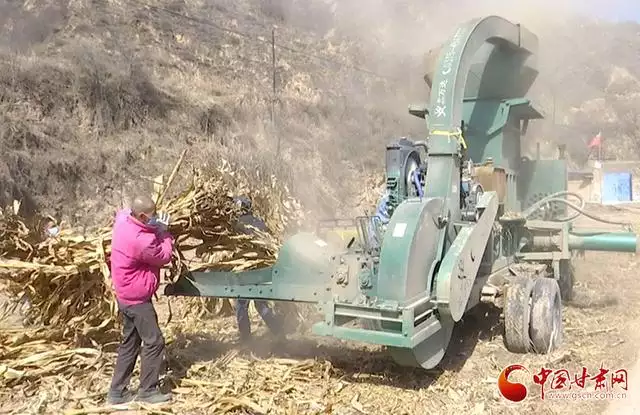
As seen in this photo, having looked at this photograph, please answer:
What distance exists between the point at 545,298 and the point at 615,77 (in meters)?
36.1

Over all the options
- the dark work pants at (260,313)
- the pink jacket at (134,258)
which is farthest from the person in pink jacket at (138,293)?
the dark work pants at (260,313)

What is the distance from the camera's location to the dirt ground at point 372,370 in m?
4.80

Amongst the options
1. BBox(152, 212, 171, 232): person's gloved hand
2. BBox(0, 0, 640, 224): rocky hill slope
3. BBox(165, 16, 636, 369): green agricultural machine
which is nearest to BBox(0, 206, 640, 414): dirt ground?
BBox(165, 16, 636, 369): green agricultural machine

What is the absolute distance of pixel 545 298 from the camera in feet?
19.2

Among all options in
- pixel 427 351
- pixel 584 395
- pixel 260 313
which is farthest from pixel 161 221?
pixel 584 395

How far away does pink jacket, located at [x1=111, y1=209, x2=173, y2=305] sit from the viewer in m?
4.75

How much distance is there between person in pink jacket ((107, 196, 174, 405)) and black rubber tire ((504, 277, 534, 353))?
2833 millimetres

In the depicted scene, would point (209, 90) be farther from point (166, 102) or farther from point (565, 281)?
point (565, 281)

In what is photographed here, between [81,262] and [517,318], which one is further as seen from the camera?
[517,318]

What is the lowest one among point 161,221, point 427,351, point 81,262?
point 427,351

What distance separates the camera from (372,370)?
5.40 metres

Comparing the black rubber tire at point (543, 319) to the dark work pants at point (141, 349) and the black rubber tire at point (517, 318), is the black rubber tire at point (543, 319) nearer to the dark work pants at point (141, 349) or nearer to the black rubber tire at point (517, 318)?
the black rubber tire at point (517, 318)

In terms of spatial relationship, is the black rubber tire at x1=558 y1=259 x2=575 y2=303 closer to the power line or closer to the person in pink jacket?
the person in pink jacket

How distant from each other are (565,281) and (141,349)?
17.0 feet
